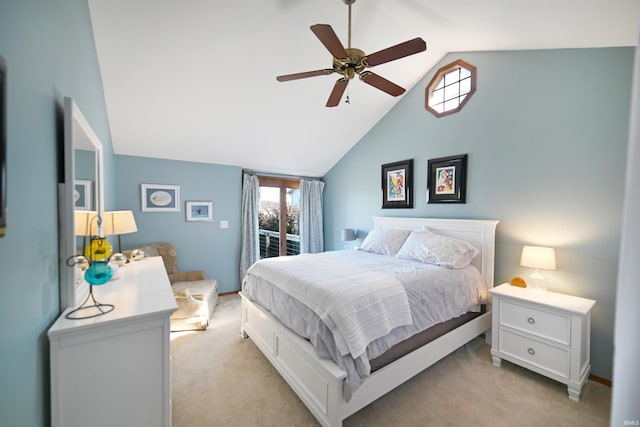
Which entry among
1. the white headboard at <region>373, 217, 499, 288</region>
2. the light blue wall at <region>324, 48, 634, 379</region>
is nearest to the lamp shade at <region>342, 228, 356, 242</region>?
the white headboard at <region>373, 217, 499, 288</region>

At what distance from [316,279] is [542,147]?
2562 mm

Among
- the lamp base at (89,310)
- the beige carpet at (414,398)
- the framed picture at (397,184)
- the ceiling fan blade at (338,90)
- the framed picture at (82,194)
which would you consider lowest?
the beige carpet at (414,398)

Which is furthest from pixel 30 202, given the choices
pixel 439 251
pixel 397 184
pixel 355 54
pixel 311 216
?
pixel 311 216

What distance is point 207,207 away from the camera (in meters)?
4.12

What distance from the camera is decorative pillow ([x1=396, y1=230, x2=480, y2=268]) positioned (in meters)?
2.62

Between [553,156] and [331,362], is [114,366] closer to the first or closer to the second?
[331,362]

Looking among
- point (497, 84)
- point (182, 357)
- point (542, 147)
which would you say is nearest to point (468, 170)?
point (542, 147)

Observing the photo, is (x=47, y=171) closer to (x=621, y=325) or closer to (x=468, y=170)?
(x=621, y=325)

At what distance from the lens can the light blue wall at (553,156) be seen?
2.11m

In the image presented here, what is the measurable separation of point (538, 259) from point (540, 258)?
17mm

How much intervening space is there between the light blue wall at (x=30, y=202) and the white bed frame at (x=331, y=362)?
1.30 metres

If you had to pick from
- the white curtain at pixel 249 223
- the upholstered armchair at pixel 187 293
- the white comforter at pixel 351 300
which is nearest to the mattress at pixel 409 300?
the white comforter at pixel 351 300

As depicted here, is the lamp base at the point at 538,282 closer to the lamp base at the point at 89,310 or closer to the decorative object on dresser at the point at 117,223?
the lamp base at the point at 89,310

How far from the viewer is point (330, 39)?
167 cm
